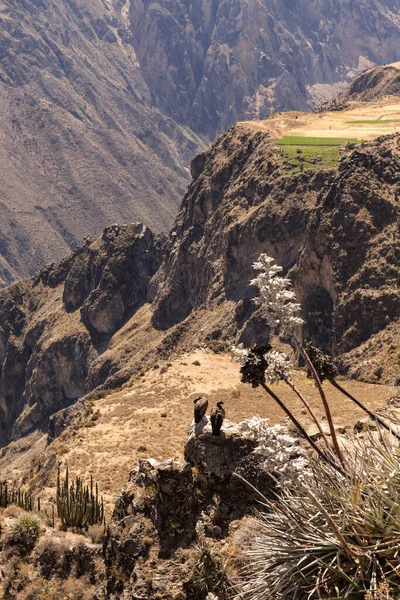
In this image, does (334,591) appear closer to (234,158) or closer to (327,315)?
(327,315)

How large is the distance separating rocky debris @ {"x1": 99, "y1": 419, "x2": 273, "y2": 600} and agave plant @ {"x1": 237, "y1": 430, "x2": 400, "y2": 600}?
16.7 feet

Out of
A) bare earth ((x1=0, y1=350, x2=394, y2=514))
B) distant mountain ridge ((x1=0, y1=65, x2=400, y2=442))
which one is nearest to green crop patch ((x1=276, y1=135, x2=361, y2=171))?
distant mountain ridge ((x1=0, y1=65, x2=400, y2=442))

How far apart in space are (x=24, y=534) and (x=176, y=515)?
6.65 m

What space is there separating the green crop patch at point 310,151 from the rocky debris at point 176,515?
5733 centimetres

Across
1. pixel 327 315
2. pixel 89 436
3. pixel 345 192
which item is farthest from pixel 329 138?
pixel 89 436

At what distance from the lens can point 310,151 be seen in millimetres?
72562

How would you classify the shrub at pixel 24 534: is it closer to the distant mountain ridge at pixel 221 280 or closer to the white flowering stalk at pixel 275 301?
the white flowering stalk at pixel 275 301

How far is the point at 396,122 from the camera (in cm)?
7800

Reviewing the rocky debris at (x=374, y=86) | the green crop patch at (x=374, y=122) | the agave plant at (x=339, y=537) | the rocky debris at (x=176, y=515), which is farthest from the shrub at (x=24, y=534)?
the rocky debris at (x=374, y=86)

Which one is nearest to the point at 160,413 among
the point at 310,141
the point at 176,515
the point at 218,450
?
the point at 218,450

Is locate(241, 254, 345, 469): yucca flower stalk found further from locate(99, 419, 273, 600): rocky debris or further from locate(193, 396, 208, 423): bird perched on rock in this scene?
locate(193, 396, 208, 423): bird perched on rock

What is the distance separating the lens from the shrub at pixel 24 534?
57.2 feet

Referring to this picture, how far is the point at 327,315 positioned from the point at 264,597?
4379cm

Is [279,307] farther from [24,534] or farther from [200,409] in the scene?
[24,534]
